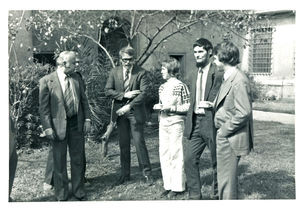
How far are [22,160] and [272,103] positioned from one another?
360 inches

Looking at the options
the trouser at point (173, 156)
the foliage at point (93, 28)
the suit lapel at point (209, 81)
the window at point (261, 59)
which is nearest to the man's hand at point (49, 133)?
the trouser at point (173, 156)

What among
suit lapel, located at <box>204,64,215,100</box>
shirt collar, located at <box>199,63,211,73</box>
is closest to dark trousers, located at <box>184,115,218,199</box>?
suit lapel, located at <box>204,64,215,100</box>

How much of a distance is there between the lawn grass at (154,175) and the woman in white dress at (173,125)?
27 cm

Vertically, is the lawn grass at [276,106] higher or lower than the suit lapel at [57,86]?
lower

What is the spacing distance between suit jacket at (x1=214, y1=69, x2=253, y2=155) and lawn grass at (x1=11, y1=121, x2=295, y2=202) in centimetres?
125

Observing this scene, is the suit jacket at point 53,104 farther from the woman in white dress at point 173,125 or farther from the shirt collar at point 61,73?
the woman in white dress at point 173,125

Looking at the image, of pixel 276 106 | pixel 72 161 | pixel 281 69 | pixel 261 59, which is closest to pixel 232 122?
pixel 72 161

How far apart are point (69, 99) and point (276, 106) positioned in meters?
9.12

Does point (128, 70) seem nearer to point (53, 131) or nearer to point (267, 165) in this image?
point (53, 131)

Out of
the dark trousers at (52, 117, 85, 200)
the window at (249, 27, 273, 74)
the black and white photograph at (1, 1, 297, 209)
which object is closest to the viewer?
the black and white photograph at (1, 1, 297, 209)

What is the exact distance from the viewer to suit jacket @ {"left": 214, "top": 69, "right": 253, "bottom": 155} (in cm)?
348

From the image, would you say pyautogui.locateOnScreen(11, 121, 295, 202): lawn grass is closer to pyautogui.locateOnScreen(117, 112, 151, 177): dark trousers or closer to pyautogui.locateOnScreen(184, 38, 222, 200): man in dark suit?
pyautogui.locateOnScreen(117, 112, 151, 177): dark trousers

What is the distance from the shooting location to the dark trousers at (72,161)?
4281 mm
